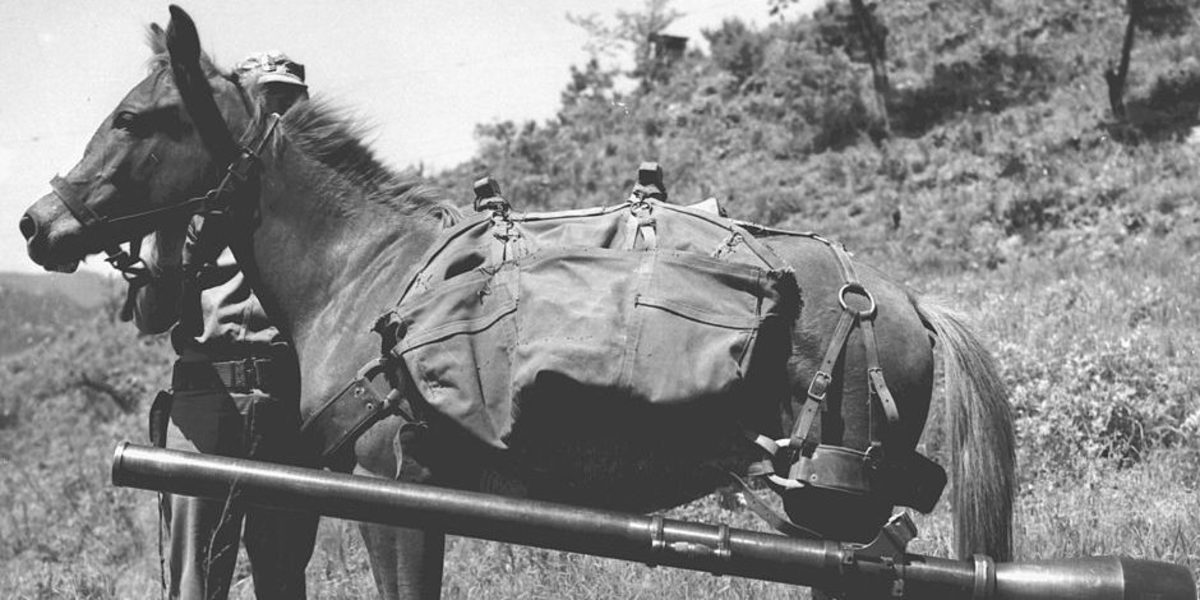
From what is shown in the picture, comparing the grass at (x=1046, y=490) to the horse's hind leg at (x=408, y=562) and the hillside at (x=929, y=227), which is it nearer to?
the hillside at (x=929, y=227)

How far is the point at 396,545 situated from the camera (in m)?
3.18

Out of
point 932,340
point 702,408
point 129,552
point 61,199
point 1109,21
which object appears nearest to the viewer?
point 702,408

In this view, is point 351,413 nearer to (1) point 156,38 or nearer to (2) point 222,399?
(2) point 222,399

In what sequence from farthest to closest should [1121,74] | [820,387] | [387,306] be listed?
[1121,74] → [387,306] → [820,387]

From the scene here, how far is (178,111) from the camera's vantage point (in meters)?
3.52

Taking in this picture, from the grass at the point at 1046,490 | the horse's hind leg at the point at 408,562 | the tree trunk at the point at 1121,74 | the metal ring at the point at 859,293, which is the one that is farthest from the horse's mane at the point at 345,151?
the tree trunk at the point at 1121,74

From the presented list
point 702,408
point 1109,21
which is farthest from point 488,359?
point 1109,21

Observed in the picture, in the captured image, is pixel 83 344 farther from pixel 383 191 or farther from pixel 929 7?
pixel 383 191

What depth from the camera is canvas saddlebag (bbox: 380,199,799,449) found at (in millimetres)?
2785

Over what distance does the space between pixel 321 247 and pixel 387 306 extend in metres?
0.40

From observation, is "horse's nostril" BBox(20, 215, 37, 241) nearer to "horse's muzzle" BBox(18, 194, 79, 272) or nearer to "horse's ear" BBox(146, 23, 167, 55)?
"horse's muzzle" BBox(18, 194, 79, 272)

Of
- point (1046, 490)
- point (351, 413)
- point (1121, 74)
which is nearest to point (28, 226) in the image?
point (351, 413)

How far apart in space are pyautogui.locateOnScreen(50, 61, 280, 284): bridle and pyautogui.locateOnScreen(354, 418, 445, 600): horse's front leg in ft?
3.23

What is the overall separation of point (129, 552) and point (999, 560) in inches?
294
